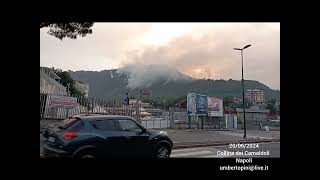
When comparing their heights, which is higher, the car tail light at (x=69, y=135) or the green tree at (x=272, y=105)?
the green tree at (x=272, y=105)

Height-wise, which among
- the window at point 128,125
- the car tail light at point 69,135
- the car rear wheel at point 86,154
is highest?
the window at point 128,125

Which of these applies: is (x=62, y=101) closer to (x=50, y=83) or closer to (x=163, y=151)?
(x=50, y=83)

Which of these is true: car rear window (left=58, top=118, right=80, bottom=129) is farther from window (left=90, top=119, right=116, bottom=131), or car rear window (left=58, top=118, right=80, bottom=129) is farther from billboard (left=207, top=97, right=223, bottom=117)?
billboard (left=207, top=97, right=223, bottom=117)

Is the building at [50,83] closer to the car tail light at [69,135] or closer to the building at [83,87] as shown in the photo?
the building at [83,87]

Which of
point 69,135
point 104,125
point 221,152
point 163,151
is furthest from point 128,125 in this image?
point 221,152

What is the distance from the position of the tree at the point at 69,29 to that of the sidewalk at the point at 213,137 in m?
2.10

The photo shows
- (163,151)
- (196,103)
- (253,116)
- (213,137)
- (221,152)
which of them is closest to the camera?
(221,152)

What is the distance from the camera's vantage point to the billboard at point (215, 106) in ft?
24.6

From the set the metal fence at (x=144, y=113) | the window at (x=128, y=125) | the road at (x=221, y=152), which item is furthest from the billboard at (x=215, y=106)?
the window at (x=128, y=125)

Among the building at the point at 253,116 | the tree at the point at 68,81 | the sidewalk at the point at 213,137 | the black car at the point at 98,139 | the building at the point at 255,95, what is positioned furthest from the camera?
the building at the point at 253,116

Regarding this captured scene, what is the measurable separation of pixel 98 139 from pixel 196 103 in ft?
4.96

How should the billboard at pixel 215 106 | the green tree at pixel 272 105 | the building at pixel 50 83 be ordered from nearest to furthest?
the building at pixel 50 83 → the green tree at pixel 272 105 → the billboard at pixel 215 106

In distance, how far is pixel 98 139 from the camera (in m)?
6.94
